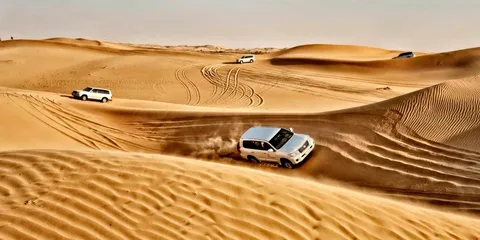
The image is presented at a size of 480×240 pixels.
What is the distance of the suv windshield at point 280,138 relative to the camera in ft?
37.2

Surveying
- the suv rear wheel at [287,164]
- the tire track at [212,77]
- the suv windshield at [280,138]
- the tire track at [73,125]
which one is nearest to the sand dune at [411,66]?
the tire track at [212,77]

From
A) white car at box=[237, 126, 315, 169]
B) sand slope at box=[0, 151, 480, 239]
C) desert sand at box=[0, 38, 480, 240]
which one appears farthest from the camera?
white car at box=[237, 126, 315, 169]

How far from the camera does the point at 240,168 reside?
7730 mm

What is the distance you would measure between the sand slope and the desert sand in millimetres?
21

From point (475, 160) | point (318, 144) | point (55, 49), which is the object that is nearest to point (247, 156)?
point (318, 144)

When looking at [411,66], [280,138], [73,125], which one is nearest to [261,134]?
[280,138]

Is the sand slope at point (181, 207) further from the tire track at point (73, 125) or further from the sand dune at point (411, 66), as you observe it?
the sand dune at point (411, 66)

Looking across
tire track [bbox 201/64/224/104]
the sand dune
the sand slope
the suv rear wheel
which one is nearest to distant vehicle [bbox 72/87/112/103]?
tire track [bbox 201/64/224/104]

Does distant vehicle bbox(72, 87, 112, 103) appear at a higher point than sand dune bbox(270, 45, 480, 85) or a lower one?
lower

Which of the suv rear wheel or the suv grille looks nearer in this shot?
the suv rear wheel

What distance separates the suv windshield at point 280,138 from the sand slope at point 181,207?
14.2ft

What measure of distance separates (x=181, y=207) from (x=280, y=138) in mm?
6270

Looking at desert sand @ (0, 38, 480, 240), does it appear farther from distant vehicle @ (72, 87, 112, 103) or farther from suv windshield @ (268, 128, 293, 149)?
distant vehicle @ (72, 87, 112, 103)

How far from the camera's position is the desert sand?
5.34 metres
